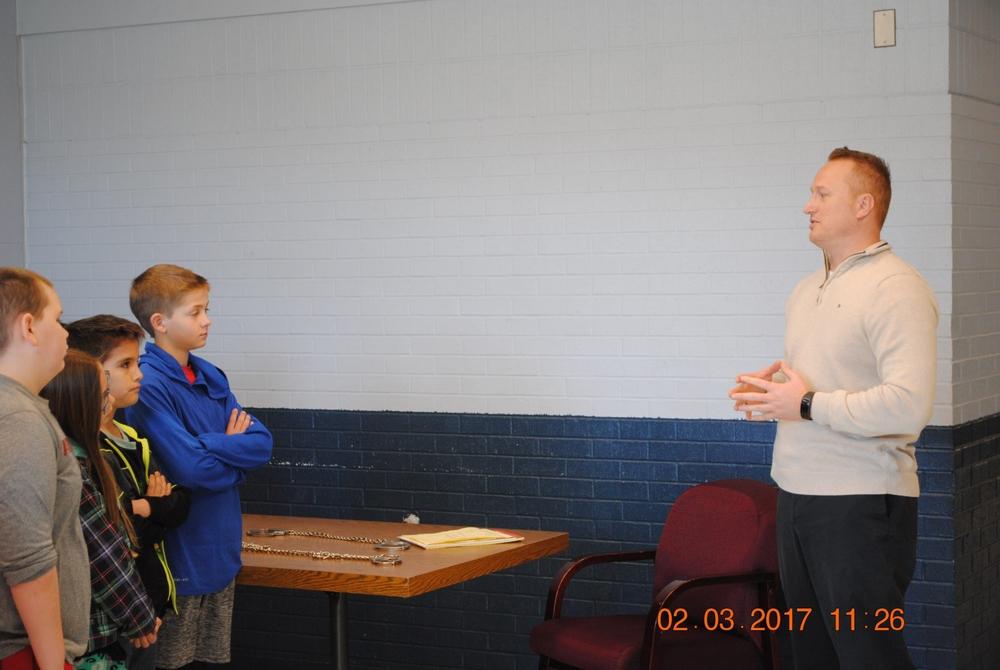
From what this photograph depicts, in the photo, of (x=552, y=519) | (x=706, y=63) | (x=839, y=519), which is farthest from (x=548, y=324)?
(x=839, y=519)

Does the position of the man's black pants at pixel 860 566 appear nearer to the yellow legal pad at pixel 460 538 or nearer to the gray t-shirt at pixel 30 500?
the yellow legal pad at pixel 460 538

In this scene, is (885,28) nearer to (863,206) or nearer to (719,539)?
(863,206)

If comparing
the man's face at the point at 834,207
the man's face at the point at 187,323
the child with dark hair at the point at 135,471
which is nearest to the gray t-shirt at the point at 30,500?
the child with dark hair at the point at 135,471

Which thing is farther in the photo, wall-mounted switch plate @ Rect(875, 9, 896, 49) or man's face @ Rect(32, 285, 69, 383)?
wall-mounted switch plate @ Rect(875, 9, 896, 49)

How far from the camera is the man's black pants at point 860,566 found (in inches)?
130

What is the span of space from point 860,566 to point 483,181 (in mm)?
2588

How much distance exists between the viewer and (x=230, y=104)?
5801mm

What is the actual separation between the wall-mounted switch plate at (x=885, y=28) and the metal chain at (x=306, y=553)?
8.72 feet

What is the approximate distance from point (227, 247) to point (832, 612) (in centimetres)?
342

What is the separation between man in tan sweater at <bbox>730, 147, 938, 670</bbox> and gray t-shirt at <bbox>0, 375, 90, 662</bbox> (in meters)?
1.74

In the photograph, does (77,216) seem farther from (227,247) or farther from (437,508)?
(437,508)

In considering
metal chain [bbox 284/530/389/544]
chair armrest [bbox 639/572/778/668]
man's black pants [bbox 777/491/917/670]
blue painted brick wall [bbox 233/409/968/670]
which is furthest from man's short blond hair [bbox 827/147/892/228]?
metal chain [bbox 284/530/389/544]

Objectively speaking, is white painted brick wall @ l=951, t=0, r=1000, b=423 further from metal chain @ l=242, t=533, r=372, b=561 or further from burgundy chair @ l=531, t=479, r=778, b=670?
metal chain @ l=242, t=533, r=372, b=561

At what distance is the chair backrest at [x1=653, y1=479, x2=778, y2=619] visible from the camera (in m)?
4.19
